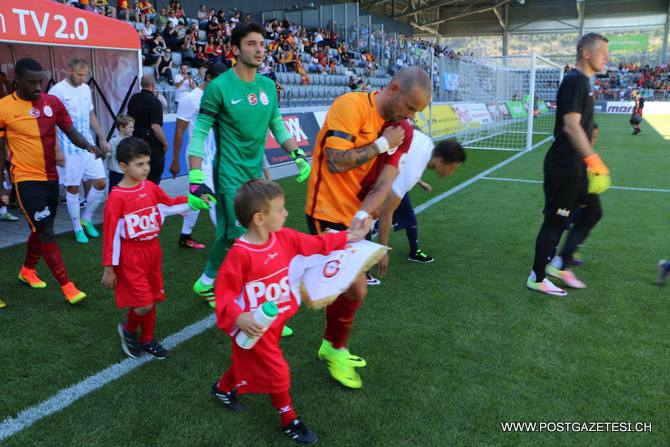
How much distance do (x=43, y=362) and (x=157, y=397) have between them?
96 centimetres

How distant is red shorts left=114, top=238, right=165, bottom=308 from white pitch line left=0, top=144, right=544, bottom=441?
43 cm

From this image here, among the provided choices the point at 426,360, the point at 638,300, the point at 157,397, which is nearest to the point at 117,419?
the point at 157,397

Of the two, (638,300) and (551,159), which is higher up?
(551,159)

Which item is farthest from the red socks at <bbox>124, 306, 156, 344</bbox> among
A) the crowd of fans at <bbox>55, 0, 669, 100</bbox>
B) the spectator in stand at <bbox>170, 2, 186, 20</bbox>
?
the spectator in stand at <bbox>170, 2, 186, 20</bbox>

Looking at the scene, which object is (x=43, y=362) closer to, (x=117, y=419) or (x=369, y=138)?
(x=117, y=419)

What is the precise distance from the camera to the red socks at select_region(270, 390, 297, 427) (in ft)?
8.55

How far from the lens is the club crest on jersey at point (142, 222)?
3.25 m

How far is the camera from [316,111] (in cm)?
1216

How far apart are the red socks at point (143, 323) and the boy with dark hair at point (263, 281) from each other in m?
1.04

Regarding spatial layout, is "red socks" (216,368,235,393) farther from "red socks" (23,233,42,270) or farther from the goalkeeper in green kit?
"red socks" (23,233,42,270)

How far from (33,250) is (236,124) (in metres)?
2.35

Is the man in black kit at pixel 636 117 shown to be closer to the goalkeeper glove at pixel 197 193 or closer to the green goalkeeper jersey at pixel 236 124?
the green goalkeeper jersey at pixel 236 124

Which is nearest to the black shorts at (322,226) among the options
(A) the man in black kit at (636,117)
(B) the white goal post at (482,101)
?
(B) the white goal post at (482,101)

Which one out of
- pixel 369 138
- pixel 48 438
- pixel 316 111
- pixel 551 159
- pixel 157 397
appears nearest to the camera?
pixel 48 438
